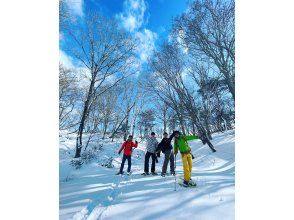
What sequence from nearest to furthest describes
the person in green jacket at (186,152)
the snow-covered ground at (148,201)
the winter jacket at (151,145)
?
the snow-covered ground at (148,201), the person in green jacket at (186,152), the winter jacket at (151,145)

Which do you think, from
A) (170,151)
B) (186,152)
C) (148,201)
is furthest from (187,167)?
(170,151)

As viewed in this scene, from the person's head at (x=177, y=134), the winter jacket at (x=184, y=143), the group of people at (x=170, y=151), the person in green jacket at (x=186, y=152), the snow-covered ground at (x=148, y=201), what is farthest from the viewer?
the person's head at (x=177, y=134)

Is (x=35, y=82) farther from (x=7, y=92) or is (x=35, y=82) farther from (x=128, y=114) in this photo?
(x=128, y=114)

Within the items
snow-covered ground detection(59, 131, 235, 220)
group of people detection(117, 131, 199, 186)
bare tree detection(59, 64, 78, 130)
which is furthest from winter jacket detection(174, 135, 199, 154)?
bare tree detection(59, 64, 78, 130)

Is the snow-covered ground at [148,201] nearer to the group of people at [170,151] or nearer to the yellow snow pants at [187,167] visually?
the yellow snow pants at [187,167]

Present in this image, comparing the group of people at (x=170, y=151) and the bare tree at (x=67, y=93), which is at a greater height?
the bare tree at (x=67, y=93)

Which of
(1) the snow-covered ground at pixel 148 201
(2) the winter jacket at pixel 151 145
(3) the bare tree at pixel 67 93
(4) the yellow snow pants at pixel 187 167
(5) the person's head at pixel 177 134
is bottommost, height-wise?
(1) the snow-covered ground at pixel 148 201

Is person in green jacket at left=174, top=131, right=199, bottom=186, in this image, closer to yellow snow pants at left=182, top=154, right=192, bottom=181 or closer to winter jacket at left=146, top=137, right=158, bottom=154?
yellow snow pants at left=182, top=154, right=192, bottom=181

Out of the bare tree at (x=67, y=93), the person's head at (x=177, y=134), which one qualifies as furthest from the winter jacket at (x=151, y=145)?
the bare tree at (x=67, y=93)

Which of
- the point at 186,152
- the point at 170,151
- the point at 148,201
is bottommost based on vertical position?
the point at 148,201

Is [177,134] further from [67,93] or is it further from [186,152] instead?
[67,93]

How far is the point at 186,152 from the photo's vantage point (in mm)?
7191

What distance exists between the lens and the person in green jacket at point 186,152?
22.6 ft

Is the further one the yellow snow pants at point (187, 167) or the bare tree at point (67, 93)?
the bare tree at point (67, 93)
